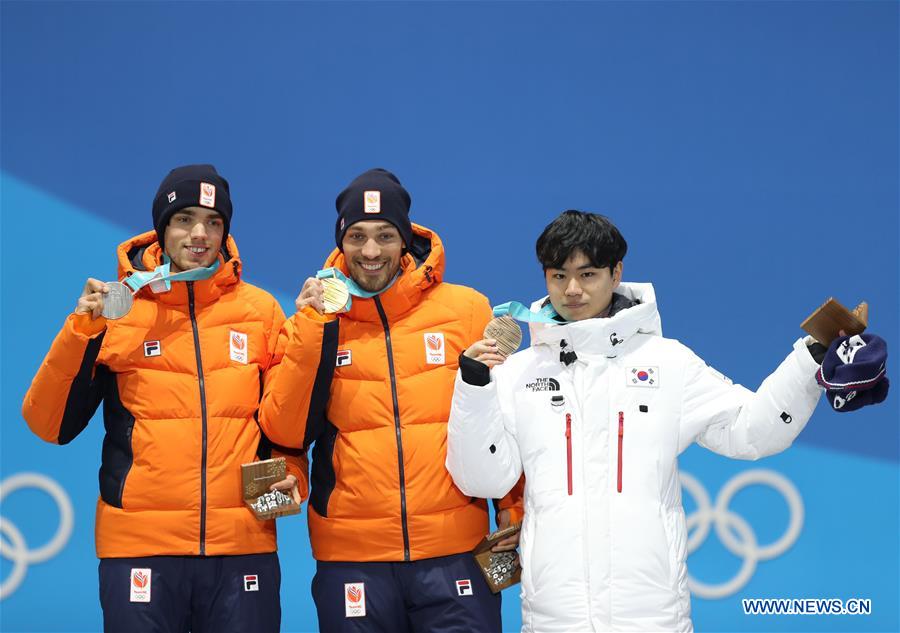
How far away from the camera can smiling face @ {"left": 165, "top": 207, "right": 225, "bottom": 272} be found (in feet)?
11.5

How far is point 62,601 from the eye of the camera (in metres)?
5.29

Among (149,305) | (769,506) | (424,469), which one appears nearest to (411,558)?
(424,469)

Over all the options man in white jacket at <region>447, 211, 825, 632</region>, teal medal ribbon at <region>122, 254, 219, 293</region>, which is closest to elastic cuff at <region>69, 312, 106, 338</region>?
teal medal ribbon at <region>122, 254, 219, 293</region>

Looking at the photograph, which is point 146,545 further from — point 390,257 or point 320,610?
point 390,257

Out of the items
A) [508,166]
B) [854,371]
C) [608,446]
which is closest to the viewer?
[854,371]

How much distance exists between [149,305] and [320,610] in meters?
1.11

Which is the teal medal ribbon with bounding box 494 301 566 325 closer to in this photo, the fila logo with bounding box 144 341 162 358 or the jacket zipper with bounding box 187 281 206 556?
the jacket zipper with bounding box 187 281 206 556

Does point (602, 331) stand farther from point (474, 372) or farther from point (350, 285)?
point (350, 285)

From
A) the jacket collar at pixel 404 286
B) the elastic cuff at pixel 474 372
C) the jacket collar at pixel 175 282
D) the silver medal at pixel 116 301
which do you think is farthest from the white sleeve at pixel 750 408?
the silver medal at pixel 116 301

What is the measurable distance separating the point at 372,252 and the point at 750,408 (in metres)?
1.24

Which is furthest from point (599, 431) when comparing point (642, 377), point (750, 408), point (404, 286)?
point (404, 286)

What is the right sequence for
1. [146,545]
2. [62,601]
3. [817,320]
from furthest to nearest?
[62,601] → [146,545] → [817,320]

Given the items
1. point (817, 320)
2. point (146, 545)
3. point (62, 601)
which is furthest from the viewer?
point (62, 601)

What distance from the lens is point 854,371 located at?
290 centimetres
